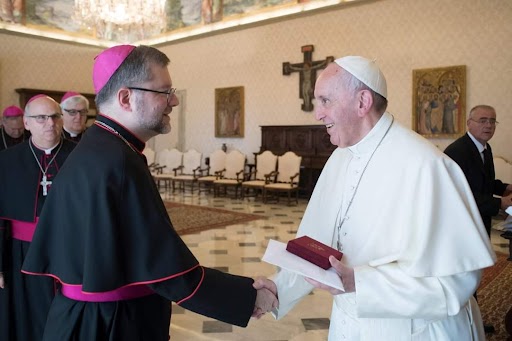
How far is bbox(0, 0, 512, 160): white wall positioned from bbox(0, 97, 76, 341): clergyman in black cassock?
9.20m

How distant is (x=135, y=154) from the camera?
69.2 inches

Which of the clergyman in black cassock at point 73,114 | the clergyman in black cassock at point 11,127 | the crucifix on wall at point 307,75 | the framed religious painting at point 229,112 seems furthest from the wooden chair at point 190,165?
the clergyman in black cassock at point 73,114

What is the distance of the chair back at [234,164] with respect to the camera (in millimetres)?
12742

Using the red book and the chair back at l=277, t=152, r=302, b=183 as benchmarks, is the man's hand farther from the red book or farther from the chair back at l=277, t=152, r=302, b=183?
the chair back at l=277, t=152, r=302, b=183

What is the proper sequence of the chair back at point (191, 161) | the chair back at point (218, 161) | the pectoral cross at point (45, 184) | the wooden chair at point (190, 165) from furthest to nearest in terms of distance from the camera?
the chair back at point (191, 161)
the wooden chair at point (190, 165)
the chair back at point (218, 161)
the pectoral cross at point (45, 184)

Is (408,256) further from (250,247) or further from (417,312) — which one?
(250,247)

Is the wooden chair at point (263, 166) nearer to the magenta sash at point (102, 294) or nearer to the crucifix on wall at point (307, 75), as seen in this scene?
the crucifix on wall at point (307, 75)

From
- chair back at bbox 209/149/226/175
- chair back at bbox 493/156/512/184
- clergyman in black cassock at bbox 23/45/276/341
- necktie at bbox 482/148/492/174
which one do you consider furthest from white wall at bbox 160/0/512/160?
clergyman in black cassock at bbox 23/45/276/341

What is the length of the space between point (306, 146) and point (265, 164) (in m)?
1.21

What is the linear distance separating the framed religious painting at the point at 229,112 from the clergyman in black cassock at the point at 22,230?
1102cm

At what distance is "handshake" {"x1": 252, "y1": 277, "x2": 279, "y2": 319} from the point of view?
2002 mm

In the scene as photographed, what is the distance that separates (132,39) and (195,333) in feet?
49.4

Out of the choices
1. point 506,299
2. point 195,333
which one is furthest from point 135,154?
point 506,299

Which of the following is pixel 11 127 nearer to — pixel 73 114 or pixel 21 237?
pixel 73 114
